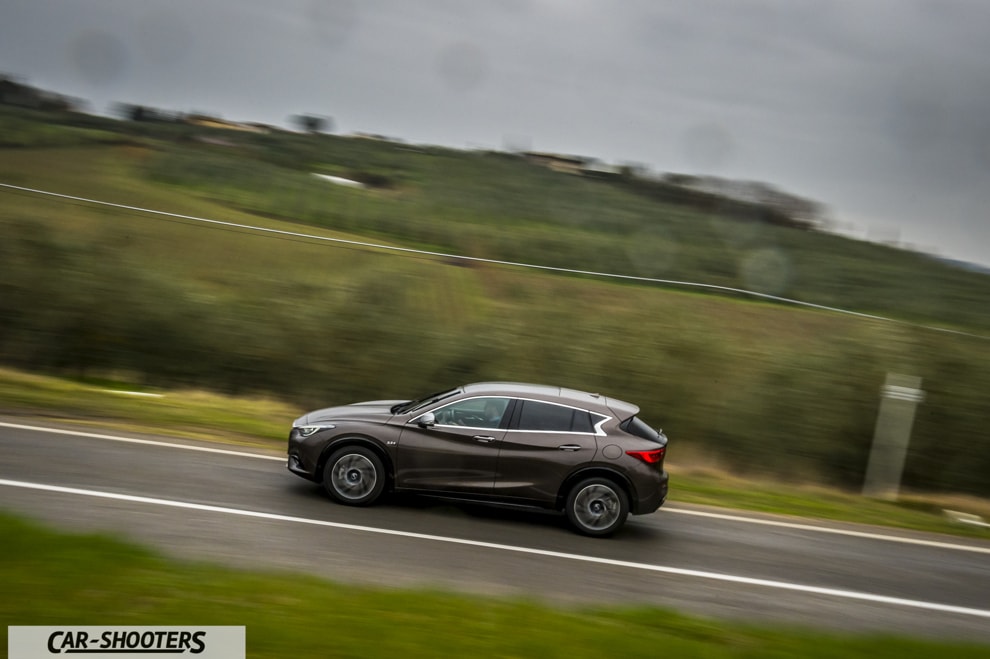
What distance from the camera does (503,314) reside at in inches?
718

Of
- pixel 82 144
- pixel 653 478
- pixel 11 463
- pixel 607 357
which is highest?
pixel 82 144

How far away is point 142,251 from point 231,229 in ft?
8.38

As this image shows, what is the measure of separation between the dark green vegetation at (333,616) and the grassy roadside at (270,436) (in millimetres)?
5989

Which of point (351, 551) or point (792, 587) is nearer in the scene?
point (351, 551)

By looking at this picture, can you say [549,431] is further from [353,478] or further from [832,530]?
[832,530]

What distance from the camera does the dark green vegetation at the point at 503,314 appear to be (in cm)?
1666

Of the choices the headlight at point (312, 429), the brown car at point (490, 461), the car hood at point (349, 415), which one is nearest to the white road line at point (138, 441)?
the car hood at point (349, 415)

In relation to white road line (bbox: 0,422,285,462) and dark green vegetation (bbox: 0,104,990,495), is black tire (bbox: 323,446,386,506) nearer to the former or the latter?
white road line (bbox: 0,422,285,462)

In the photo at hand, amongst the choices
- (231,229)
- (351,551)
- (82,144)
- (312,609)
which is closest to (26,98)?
(82,144)

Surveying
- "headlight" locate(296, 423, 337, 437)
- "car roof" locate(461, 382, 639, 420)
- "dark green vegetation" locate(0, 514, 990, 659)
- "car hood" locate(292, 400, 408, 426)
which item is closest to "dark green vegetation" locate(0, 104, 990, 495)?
"car roof" locate(461, 382, 639, 420)

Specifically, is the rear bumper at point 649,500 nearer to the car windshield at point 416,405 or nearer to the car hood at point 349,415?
the car windshield at point 416,405

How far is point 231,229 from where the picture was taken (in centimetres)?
2177

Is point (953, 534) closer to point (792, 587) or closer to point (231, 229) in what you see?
point (792, 587)

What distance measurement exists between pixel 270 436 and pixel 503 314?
6.38 m
